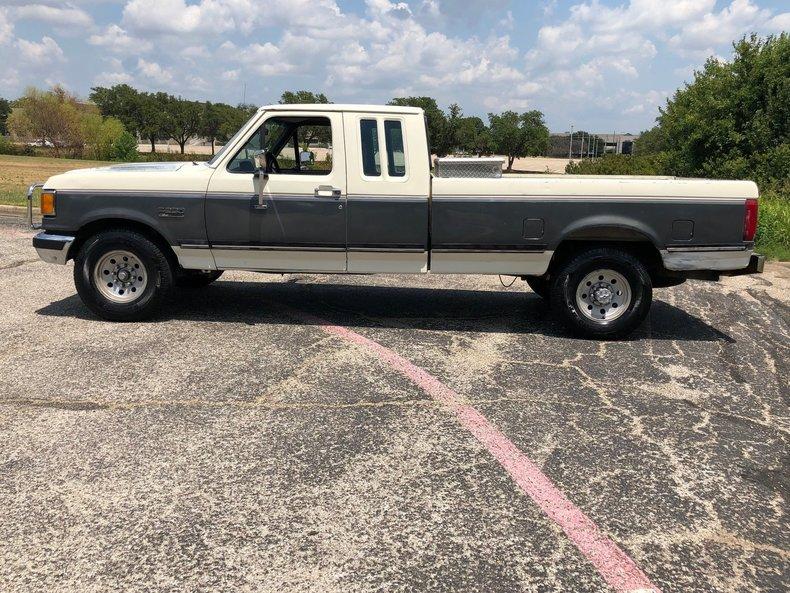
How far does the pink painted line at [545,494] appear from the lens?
2.95 m

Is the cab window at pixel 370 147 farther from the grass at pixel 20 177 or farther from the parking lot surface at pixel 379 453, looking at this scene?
the grass at pixel 20 177

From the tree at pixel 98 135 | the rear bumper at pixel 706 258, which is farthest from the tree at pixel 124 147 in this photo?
the rear bumper at pixel 706 258

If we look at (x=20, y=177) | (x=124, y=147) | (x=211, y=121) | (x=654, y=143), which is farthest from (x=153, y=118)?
(x=654, y=143)

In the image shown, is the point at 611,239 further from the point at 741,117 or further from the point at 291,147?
the point at 741,117

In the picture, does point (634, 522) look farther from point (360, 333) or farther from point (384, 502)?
point (360, 333)

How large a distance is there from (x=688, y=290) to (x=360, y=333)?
5.06 metres

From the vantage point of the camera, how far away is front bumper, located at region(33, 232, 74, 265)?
6508 mm

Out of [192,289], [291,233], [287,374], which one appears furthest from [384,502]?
[192,289]

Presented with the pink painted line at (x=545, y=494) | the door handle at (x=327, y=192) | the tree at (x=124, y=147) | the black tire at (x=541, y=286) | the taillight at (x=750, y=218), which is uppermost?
the tree at (x=124, y=147)

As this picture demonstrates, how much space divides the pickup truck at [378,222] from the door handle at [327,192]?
0.07 ft

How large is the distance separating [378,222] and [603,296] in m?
2.27

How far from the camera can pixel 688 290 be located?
9086 mm

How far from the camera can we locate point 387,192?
20.8 feet

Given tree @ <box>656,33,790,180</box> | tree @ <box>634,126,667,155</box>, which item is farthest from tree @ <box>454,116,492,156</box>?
tree @ <box>656,33,790,180</box>
